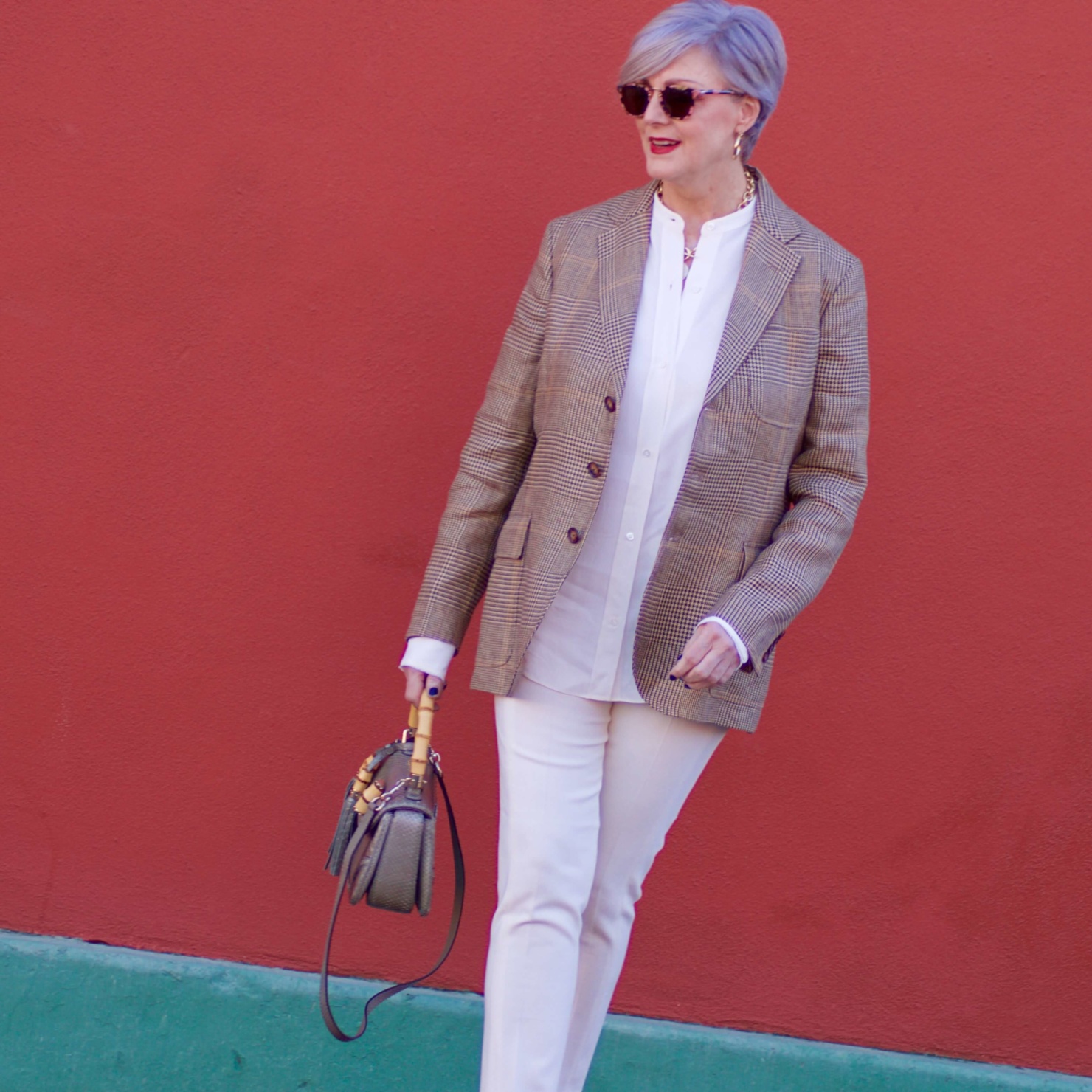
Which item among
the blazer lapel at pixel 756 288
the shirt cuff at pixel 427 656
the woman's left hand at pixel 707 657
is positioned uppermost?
the blazer lapel at pixel 756 288

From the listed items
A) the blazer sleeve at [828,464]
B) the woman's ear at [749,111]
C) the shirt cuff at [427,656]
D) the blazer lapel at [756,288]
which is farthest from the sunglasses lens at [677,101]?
the shirt cuff at [427,656]

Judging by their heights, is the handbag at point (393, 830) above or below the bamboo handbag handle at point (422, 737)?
below

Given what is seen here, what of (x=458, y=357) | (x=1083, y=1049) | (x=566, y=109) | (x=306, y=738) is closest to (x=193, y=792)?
(x=306, y=738)

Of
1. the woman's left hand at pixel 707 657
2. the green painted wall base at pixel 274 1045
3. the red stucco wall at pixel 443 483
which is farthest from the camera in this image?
the green painted wall base at pixel 274 1045

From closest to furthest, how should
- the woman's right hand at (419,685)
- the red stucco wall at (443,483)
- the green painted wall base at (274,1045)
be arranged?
the woman's right hand at (419,685) < the red stucco wall at (443,483) < the green painted wall base at (274,1045)

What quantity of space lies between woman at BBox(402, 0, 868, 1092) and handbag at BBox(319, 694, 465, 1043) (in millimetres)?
119

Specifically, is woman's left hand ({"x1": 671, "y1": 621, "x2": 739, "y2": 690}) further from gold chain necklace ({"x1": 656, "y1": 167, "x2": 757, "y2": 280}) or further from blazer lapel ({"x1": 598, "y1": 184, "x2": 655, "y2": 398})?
gold chain necklace ({"x1": 656, "y1": 167, "x2": 757, "y2": 280})

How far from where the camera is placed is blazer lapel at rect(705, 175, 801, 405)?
2.33m

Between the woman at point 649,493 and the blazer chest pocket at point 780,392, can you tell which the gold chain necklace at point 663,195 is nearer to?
the woman at point 649,493

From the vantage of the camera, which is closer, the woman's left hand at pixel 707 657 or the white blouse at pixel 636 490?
the woman's left hand at pixel 707 657

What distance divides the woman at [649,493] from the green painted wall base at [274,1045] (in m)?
0.76

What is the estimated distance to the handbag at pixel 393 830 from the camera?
2346mm

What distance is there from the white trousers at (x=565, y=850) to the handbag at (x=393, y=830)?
144mm

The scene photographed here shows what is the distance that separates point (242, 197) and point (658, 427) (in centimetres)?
120
